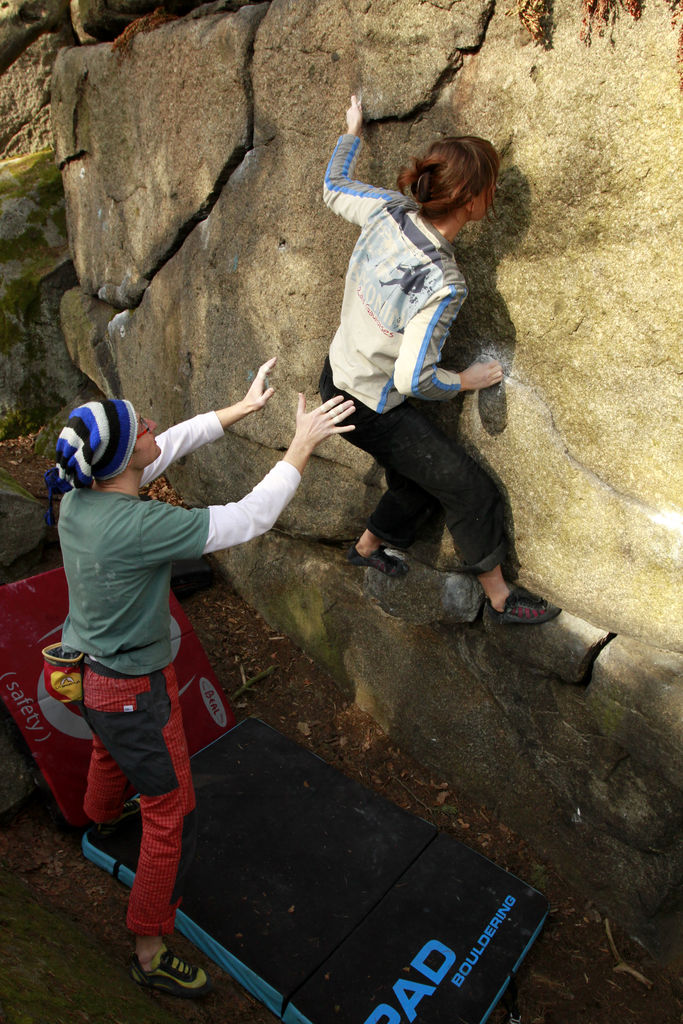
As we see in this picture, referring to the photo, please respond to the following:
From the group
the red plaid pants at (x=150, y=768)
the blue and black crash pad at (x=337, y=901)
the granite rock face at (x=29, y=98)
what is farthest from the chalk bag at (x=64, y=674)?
the granite rock face at (x=29, y=98)

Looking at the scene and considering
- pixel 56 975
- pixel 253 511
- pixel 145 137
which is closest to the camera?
pixel 56 975

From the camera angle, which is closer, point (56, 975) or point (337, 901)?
point (56, 975)

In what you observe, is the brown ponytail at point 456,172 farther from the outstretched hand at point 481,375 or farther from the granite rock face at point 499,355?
the outstretched hand at point 481,375

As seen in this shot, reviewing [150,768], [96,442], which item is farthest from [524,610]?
[96,442]

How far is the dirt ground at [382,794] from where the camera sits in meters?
2.82

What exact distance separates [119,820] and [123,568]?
1.42 m

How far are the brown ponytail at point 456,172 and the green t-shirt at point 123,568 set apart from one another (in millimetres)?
1267

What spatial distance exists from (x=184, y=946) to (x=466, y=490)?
6.52 feet

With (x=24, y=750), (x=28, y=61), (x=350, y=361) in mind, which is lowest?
(x=24, y=750)

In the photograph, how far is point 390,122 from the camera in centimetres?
298

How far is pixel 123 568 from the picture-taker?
2.35 metres

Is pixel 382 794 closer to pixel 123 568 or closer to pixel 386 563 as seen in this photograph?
pixel 386 563

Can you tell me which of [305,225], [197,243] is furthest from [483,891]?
[197,243]

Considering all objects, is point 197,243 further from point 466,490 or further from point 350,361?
point 466,490
